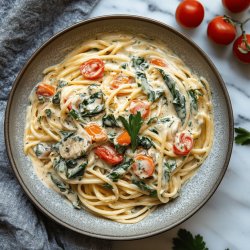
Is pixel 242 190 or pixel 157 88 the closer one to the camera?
pixel 157 88

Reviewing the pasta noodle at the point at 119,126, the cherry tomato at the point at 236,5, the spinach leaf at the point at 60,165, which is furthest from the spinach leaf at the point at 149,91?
the cherry tomato at the point at 236,5

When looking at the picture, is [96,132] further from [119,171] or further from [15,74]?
[15,74]

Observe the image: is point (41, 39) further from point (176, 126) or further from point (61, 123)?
point (176, 126)

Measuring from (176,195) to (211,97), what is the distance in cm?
97

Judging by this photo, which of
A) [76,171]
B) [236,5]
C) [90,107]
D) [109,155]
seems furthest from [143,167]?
[236,5]

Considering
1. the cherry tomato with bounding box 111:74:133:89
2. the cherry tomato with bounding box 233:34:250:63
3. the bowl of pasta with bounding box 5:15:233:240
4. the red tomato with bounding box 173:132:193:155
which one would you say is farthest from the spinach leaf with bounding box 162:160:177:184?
the cherry tomato with bounding box 233:34:250:63

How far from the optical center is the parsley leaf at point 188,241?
13.7 ft

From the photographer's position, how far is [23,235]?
3.95m

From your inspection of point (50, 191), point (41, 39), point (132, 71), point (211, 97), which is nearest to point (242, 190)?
point (211, 97)

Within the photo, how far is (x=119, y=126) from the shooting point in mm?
3795

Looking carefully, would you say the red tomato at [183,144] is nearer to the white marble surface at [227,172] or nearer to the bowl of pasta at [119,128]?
the bowl of pasta at [119,128]

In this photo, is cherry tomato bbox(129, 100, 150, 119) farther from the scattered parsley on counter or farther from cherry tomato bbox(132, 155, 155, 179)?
the scattered parsley on counter

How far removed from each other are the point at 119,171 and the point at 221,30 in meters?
1.64

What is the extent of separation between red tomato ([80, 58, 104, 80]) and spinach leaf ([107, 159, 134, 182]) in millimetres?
845
